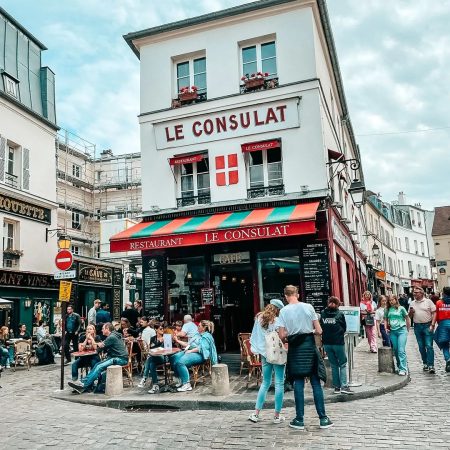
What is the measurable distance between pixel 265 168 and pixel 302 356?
774 centimetres

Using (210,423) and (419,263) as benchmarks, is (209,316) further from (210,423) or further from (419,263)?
(419,263)

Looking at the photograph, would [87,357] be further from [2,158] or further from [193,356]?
[2,158]

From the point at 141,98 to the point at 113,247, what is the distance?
17.2ft

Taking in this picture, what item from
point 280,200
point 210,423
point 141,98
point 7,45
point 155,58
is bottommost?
point 210,423

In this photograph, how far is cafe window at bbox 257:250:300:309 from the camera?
40.1 ft

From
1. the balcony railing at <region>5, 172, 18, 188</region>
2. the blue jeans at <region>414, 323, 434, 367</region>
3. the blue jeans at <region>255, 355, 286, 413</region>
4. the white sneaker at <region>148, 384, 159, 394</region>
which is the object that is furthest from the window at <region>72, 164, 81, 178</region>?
the blue jeans at <region>255, 355, 286, 413</region>

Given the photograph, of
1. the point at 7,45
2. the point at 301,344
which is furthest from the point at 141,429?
the point at 7,45

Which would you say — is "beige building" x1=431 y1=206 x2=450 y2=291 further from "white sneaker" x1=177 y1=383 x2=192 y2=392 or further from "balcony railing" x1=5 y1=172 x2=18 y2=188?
"white sneaker" x1=177 y1=383 x2=192 y2=392

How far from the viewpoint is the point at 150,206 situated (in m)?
13.9

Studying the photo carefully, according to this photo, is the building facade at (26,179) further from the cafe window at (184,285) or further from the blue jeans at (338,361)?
the blue jeans at (338,361)

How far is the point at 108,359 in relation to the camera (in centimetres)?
925

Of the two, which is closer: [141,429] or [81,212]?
[141,429]

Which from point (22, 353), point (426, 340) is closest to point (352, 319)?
point (426, 340)

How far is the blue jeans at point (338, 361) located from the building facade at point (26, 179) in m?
12.9
